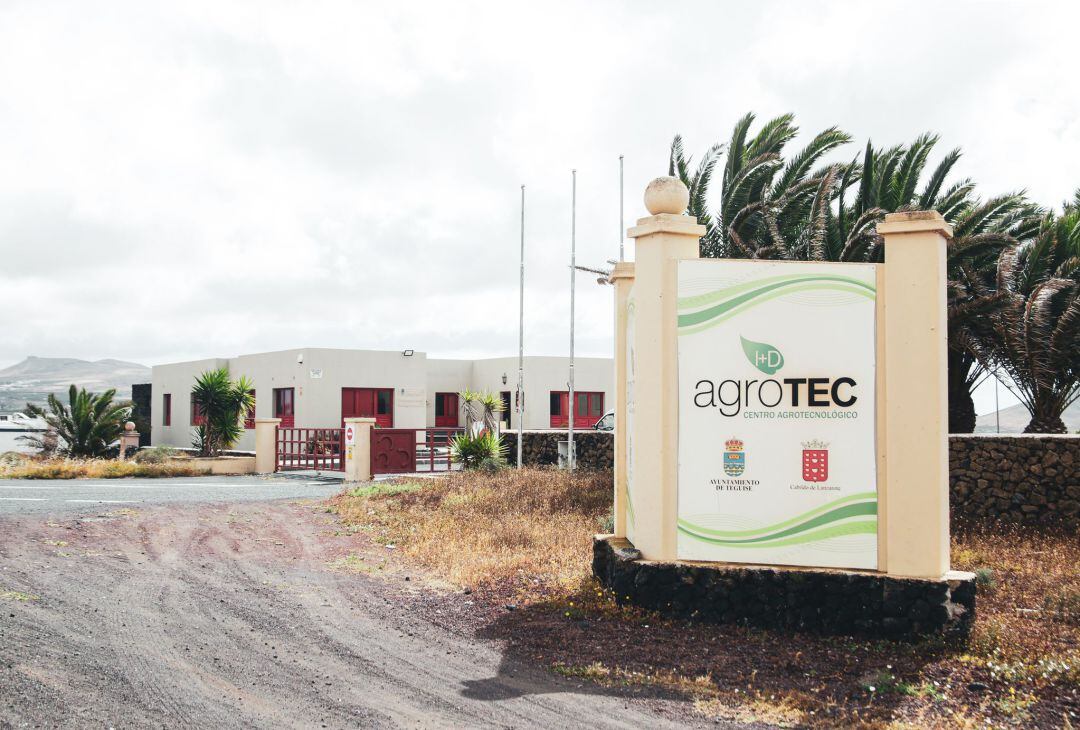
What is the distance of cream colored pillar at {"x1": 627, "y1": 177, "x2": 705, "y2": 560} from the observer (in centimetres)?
750

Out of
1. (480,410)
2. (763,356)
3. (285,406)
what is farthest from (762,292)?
(480,410)

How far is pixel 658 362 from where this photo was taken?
24.8ft

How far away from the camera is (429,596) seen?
8.31m

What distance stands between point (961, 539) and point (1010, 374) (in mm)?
4323

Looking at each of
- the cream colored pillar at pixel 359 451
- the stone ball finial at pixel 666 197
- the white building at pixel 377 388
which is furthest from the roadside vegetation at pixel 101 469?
the stone ball finial at pixel 666 197

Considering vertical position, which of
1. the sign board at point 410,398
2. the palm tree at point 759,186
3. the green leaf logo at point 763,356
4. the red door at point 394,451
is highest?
the palm tree at point 759,186

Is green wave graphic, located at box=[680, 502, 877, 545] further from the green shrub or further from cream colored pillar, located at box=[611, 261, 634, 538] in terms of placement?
the green shrub

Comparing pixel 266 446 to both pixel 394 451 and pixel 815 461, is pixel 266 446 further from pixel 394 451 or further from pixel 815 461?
pixel 815 461

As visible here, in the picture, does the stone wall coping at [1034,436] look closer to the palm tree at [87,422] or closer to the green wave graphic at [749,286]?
the green wave graphic at [749,286]

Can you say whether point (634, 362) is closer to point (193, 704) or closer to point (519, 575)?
point (519, 575)

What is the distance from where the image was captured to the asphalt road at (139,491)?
1366 centimetres

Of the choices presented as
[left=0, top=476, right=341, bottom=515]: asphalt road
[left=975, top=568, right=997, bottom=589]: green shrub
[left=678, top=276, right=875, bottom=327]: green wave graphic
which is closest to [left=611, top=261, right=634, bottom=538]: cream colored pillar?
[left=678, top=276, right=875, bottom=327]: green wave graphic

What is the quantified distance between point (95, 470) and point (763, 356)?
19.1m

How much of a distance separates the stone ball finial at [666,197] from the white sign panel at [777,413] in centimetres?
56
